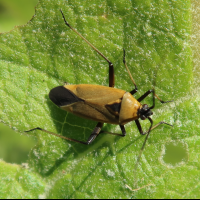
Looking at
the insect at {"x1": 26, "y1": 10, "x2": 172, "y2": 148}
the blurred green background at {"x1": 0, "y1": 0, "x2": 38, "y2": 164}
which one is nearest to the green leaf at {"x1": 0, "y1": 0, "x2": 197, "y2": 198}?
the insect at {"x1": 26, "y1": 10, "x2": 172, "y2": 148}

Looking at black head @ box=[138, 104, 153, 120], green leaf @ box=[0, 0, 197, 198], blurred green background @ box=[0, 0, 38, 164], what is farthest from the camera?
blurred green background @ box=[0, 0, 38, 164]

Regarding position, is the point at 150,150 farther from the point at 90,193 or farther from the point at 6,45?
the point at 6,45

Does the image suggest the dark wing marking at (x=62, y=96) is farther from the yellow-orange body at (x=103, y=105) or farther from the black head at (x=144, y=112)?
the black head at (x=144, y=112)

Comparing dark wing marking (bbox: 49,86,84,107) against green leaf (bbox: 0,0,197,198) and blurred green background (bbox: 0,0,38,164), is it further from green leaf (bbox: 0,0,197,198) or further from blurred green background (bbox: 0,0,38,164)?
blurred green background (bbox: 0,0,38,164)

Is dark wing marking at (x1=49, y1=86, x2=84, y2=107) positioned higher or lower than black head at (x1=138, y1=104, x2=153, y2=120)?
higher

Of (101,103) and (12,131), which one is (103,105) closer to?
(101,103)

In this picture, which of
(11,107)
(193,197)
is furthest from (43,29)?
(193,197)
